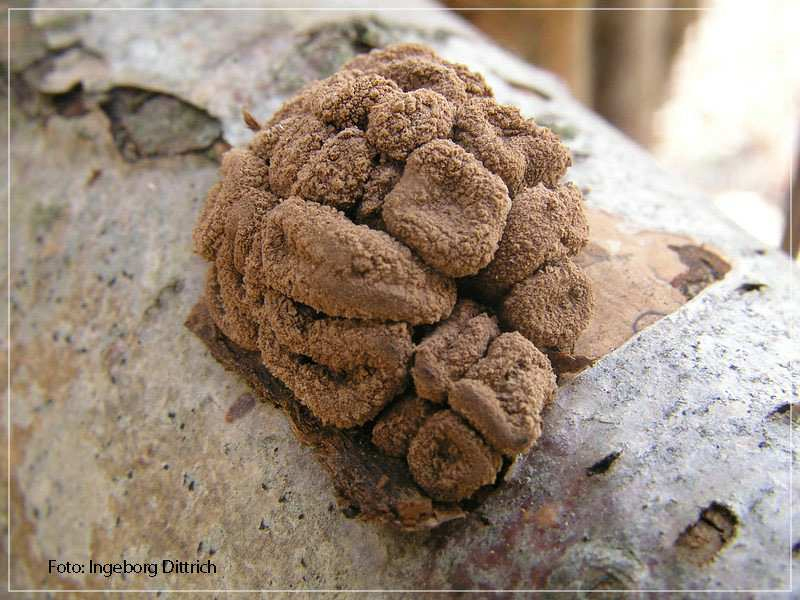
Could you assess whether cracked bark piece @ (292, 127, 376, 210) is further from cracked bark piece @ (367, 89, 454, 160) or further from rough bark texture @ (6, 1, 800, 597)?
rough bark texture @ (6, 1, 800, 597)

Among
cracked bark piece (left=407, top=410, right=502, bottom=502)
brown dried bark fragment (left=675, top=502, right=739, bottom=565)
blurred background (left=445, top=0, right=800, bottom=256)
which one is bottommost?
blurred background (left=445, top=0, right=800, bottom=256)

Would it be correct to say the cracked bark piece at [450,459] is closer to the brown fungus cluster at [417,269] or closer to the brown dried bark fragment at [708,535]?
the brown fungus cluster at [417,269]

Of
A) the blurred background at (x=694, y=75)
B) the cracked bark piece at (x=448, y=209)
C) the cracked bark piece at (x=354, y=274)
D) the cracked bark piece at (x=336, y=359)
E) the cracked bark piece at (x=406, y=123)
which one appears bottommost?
the blurred background at (x=694, y=75)

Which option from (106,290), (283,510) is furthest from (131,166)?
(283,510)

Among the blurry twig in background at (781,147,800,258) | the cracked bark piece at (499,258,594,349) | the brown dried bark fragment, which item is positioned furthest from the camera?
the blurry twig in background at (781,147,800,258)

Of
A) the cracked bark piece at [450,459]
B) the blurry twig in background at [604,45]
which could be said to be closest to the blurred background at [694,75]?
the blurry twig in background at [604,45]

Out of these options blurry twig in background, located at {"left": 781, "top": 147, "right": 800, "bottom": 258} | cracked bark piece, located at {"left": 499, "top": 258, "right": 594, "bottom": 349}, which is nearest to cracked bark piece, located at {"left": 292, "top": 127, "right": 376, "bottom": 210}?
cracked bark piece, located at {"left": 499, "top": 258, "right": 594, "bottom": 349}

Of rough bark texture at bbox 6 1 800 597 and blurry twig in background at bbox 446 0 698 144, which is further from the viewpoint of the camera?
blurry twig in background at bbox 446 0 698 144
